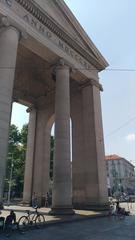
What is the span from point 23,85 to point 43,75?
3380 mm

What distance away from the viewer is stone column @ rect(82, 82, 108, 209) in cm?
2089

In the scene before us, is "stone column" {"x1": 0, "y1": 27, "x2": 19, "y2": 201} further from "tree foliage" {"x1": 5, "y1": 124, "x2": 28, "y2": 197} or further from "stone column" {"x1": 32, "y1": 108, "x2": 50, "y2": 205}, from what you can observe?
"tree foliage" {"x1": 5, "y1": 124, "x2": 28, "y2": 197}

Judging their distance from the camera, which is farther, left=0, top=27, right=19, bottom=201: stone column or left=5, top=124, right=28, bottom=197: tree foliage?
left=5, top=124, right=28, bottom=197: tree foliage

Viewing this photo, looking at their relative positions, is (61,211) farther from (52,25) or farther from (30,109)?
(30,109)

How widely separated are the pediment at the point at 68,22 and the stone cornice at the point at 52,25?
1.34 feet

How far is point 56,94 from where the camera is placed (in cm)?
1991

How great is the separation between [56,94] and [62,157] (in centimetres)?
→ 587

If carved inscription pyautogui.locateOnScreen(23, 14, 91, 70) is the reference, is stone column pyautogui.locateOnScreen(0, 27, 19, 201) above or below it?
below

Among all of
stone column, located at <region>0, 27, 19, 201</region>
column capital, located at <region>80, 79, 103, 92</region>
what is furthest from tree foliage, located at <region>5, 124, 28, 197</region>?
stone column, located at <region>0, 27, 19, 201</region>

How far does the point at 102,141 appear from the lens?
2348 cm

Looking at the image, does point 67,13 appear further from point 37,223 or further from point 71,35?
point 37,223

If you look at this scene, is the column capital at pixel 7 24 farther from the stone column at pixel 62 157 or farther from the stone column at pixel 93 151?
the stone column at pixel 93 151

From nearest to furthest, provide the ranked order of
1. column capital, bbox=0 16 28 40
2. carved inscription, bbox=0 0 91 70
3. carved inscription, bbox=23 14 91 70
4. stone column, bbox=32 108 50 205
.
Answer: column capital, bbox=0 16 28 40 → carved inscription, bbox=0 0 91 70 → carved inscription, bbox=23 14 91 70 → stone column, bbox=32 108 50 205

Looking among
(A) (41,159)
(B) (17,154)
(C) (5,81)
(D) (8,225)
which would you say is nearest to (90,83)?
(A) (41,159)
